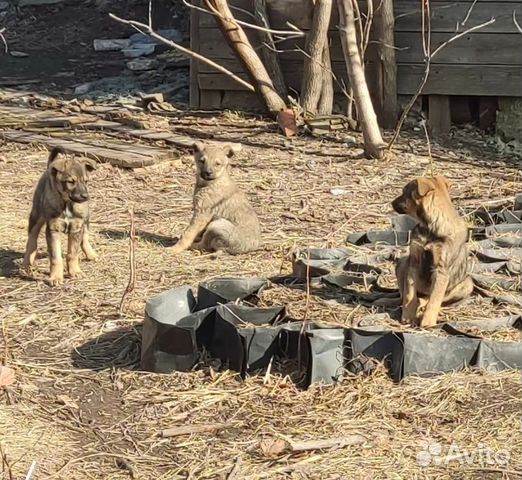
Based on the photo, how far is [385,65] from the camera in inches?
535

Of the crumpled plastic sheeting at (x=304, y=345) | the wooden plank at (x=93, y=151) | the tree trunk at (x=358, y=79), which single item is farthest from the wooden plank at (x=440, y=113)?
the crumpled plastic sheeting at (x=304, y=345)

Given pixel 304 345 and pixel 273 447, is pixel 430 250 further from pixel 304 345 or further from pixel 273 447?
pixel 273 447

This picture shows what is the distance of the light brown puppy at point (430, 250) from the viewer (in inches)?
256

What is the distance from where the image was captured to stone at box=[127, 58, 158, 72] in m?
18.2

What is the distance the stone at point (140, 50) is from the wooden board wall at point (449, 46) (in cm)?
510

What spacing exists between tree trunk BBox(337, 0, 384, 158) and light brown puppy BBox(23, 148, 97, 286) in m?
4.62

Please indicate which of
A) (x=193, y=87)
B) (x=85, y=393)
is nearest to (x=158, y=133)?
(x=193, y=87)

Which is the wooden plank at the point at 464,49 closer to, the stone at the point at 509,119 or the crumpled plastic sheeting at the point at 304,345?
the stone at the point at 509,119

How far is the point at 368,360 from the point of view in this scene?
6090mm

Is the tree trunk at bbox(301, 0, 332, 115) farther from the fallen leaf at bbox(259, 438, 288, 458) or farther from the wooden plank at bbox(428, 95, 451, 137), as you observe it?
the fallen leaf at bbox(259, 438, 288, 458)

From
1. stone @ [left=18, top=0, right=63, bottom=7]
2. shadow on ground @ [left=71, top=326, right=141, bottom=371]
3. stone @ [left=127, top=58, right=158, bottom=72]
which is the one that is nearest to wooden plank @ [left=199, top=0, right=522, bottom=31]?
stone @ [left=127, top=58, right=158, bottom=72]

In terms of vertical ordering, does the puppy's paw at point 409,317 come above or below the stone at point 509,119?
below

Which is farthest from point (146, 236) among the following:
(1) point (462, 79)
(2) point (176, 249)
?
(1) point (462, 79)

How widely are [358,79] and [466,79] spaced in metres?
2.37
